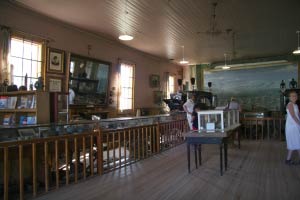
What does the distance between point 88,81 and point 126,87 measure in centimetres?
244

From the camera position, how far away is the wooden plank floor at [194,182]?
12.1 feet

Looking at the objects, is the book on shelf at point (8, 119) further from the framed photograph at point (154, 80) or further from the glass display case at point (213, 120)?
the framed photograph at point (154, 80)

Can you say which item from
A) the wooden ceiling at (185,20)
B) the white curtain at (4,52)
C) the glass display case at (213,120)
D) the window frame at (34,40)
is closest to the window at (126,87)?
the wooden ceiling at (185,20)

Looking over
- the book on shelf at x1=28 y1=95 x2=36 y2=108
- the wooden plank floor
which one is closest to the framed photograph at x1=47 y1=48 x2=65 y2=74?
the book on shelf at x1=28 y1=95 x2=36 y2=108

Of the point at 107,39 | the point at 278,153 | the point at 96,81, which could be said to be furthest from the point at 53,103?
the point at 278,153

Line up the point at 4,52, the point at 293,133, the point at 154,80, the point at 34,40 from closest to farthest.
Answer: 1. the point at 293,133
2. the point at 4,52
3. the point at 34,40
4. the point at 154,80

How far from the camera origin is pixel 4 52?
5984 millimetres

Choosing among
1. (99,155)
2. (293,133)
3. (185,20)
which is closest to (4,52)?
(99,155)

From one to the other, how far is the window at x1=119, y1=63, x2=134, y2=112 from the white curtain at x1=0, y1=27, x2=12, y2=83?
4.69 m

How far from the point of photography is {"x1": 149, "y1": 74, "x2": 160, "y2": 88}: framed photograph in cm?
1245

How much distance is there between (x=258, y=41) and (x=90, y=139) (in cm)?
807

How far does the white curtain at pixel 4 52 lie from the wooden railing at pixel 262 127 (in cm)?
774

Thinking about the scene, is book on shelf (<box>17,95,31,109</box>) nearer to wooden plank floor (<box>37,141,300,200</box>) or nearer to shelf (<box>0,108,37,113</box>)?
shelf (<box>0,108,37,113</box>)

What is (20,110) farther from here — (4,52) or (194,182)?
(194,182)
